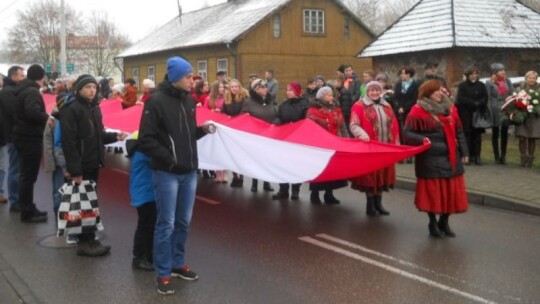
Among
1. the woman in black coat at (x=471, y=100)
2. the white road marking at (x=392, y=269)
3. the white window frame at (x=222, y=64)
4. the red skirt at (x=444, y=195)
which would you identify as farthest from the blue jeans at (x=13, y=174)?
the white window frame at (x=222, y=64)

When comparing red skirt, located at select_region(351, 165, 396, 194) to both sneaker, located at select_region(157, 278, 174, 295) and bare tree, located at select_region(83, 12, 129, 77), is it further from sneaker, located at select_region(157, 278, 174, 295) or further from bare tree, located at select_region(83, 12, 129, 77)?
bare tree, located at select_region(83, 12, 129, 77)

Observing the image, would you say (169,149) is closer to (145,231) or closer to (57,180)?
(145,231)

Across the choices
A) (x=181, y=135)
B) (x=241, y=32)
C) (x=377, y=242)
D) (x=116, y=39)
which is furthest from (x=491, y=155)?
(x=116, y=39)

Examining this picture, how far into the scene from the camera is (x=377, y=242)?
23.8 feet

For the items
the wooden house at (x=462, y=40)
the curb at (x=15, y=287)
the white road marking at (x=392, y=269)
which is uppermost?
the wooden house at (x=462, y=40)

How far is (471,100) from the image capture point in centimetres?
1230

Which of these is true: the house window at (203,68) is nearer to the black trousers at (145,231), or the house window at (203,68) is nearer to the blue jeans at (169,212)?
the black trousers at (145,231)

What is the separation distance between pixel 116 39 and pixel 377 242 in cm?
6602

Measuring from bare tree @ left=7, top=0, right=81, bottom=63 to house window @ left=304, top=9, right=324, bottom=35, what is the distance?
32270 millimetres

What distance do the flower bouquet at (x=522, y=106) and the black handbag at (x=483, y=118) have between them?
1.50ft

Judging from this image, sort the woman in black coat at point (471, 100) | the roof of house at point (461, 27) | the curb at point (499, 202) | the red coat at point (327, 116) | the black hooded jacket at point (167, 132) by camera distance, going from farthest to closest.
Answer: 1. the roof of house at point (461, 27)
2. the woman in black coat at point (471, 100)
3. the red coat at point (327, 116)
4. the curb at point (499, 202)
5. the black hooded jacket at point (167, 132)

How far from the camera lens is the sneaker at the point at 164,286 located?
552 centimetres

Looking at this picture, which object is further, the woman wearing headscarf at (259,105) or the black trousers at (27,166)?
the woman wearing headscarf at (259,105)

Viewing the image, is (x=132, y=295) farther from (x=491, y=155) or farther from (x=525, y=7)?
(x=525, y=7)
